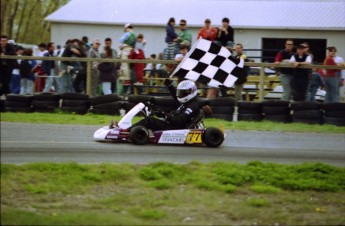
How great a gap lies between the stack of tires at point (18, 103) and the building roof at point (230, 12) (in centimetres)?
766

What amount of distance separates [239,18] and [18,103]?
9.12 metres

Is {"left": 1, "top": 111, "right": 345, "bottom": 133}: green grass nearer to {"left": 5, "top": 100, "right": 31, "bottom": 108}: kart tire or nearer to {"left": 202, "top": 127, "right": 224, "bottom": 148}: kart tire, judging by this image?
{"left": 5, "top": 100, "right": 31, "bottom": 108}: kart tire

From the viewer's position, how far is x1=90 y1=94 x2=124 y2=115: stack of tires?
50.8 ft

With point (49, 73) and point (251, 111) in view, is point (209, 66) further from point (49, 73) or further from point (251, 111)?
point (49, 73)

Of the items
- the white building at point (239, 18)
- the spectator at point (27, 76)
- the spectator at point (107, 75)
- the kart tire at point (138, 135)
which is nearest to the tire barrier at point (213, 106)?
the spectator at point (107, 75)

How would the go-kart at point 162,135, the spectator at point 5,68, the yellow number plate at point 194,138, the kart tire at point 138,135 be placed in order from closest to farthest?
the kart tire at point 138,135
the go-kart at point 162,135
the yellow number plate at point 194,138
the spectator at point 5,68

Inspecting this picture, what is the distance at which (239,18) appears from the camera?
2269 centimetres

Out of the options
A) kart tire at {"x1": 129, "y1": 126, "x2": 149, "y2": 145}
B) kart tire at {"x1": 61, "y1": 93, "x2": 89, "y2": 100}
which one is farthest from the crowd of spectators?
kart tire at {"x1": 129, "y1": 126, "x2": 149, "y2": 145}

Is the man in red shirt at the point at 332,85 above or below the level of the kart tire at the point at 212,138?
above

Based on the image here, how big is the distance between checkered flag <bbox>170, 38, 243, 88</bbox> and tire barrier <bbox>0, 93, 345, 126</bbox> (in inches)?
18.1

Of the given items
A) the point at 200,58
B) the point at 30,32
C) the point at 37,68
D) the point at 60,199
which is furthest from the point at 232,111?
the point at 30,32

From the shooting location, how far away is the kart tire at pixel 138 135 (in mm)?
11938

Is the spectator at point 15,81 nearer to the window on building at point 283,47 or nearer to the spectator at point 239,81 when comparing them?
the spectator at point 239,81

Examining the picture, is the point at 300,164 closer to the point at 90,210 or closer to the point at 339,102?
the point at 90,210
